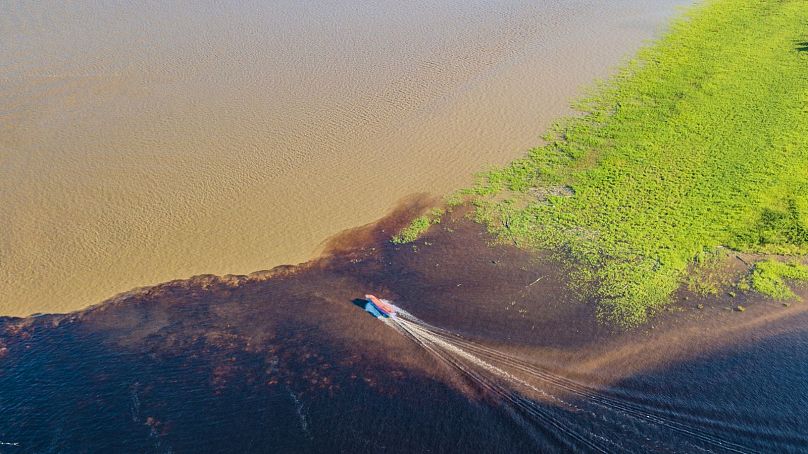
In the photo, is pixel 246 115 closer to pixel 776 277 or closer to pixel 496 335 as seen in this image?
pixel 496 335

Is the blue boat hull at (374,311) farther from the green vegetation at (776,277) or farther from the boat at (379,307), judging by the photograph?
the green vegetation at (776,277)

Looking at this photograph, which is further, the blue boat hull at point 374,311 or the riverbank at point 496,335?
the blue boat hull at point 374,311

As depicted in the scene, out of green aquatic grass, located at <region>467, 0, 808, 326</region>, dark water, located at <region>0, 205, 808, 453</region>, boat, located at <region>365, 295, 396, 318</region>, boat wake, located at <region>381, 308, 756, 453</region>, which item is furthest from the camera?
green aquatic grass, located at <region>467, 0, 808, 326</region>

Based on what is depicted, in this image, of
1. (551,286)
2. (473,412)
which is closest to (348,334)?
(473,412)

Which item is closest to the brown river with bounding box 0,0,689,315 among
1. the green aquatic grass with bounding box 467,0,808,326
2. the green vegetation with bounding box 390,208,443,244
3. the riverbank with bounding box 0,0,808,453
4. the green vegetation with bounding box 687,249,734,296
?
the green vegetation with bounding box 390,208,443,244

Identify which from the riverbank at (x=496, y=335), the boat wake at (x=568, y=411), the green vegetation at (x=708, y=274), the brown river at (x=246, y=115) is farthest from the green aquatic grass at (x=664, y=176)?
the boat wake at (x=568, y=411)

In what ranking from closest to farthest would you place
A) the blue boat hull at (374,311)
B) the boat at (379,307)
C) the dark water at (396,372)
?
1. the dark water at (396,372)
2. the boat at (379,307)
3. the blue boat hull at (374,311)

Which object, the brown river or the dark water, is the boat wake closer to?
the dark water
